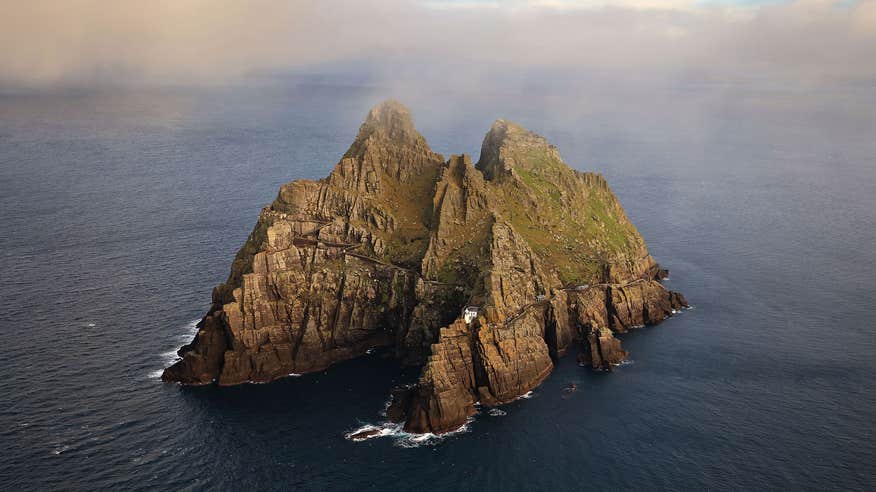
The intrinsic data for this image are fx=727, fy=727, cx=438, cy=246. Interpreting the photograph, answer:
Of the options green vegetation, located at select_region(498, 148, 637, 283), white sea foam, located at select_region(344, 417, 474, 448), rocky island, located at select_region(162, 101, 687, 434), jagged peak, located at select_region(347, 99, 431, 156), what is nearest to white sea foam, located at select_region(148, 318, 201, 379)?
rocky island, located at select_region(162, 101, 687, 434)

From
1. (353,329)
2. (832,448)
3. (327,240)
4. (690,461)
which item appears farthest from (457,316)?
(832,448)

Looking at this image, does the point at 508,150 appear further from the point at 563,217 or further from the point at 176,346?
the point at 176,346

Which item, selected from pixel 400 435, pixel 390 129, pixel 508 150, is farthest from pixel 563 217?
pixel 400 435

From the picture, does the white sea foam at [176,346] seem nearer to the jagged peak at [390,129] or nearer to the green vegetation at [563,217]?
the jagged peak at [390,129]

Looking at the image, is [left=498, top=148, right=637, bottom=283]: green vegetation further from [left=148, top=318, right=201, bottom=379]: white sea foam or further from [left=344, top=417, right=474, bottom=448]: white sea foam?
[left=148, top=318, right=201, bottom=379]: white sea foam

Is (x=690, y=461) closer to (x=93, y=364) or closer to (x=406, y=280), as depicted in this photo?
(x=406, y=280)

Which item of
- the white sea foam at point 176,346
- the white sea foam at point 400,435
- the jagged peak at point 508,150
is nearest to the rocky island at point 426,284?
the jagged peak at point 508,150
